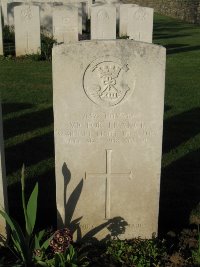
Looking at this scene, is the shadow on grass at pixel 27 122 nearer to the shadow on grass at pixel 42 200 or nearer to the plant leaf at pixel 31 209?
the shadow on grass at pixel 42 200

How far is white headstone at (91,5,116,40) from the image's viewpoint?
43.9 feet

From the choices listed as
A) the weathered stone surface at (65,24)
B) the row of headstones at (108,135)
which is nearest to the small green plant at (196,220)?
the row of headstones at (108,135)

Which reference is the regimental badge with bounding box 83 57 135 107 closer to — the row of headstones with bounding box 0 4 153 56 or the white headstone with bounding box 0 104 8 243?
the white headstone with bounding box 0 104 8 243

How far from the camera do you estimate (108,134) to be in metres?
3.65

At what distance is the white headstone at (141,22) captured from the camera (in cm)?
1320

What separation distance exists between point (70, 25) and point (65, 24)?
16 cm

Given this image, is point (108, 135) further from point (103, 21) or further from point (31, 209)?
point (103, 21)

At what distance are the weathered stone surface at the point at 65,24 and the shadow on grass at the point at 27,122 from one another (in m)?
6.29

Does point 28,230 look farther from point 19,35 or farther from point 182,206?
point 19,35

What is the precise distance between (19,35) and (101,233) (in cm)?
1000

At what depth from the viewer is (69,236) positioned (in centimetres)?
322

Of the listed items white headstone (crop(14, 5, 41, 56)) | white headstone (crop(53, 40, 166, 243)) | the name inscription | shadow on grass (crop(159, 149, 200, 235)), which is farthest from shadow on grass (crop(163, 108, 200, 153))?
white headstone (crop(14, 5, 41, 56))

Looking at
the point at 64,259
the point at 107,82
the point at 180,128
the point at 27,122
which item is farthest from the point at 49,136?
the point at 64,259

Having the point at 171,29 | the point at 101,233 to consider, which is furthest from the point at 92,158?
the point at 171,29
